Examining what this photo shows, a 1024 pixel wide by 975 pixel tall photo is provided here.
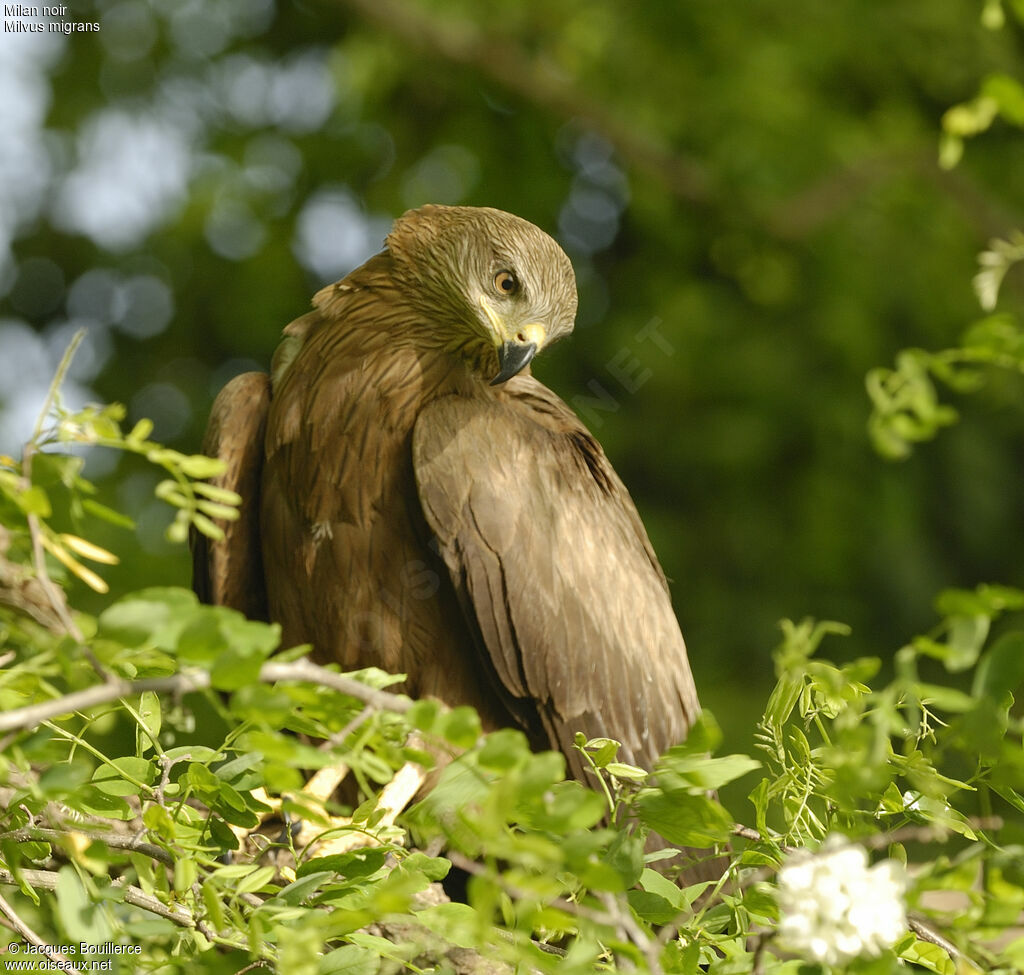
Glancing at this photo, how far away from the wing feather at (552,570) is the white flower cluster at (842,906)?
1623 mm

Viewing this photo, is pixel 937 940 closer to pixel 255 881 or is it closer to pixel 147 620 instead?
pixel 255 881

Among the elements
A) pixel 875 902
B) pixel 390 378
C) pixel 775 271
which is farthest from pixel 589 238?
pixel 875 902

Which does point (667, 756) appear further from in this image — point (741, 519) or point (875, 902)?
point (741, 519)

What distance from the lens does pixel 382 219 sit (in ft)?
22.0

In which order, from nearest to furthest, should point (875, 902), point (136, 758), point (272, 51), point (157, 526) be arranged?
point (875, 902) < point (136, 758) < point (157, 526) < point (272, 51)

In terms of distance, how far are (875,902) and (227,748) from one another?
2.64 feet

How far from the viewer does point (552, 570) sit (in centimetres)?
287

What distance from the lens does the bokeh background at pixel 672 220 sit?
6.38 metres

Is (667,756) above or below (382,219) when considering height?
below

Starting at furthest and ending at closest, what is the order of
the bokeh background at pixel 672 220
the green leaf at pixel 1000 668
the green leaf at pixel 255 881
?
the bokeh background at pixel 672 220 < the green leaf at pixel 255 881 < the green leaf at pixel 1000 668

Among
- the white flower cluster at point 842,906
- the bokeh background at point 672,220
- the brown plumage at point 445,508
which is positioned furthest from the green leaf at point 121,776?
the bokeh background at point 672,220

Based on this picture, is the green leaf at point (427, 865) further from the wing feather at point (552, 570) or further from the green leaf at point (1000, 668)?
the wing feather at point (552, 570)

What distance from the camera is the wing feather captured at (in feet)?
8.91

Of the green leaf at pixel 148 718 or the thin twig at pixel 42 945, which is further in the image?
the green leaf at pixel 148 718
